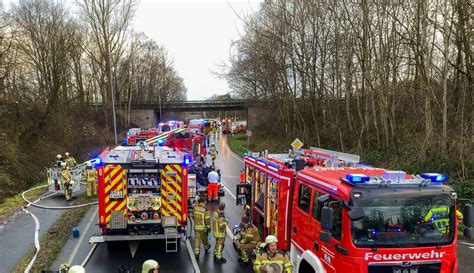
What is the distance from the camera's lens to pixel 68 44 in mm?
31391

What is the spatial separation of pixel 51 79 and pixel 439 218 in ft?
104

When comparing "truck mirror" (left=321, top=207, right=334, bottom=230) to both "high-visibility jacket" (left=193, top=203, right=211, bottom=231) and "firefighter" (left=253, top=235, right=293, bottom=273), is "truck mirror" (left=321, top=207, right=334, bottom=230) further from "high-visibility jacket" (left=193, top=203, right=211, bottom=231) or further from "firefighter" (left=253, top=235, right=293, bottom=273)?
"high-visibility jacket" (left=193, top=203, right=211, bottom=231)

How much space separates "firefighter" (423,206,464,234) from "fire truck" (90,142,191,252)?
5.50 m

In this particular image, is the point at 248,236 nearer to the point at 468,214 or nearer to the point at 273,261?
the point at 273,261

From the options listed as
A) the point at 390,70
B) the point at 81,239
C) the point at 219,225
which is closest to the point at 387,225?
the point at 219,225

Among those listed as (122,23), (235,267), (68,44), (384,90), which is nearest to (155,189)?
(235,267)

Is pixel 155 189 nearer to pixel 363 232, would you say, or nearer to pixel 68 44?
pixel 363 232

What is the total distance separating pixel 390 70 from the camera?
19781 mm

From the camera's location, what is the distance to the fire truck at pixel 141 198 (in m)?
8.77

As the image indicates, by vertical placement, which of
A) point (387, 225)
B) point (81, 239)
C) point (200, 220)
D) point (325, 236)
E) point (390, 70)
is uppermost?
point (390, 70)

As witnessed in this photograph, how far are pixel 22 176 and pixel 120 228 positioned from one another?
50.9ft

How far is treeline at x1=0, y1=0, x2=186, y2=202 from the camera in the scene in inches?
882

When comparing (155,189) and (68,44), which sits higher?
(68,44)

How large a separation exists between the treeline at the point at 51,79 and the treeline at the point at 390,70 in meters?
14.3
